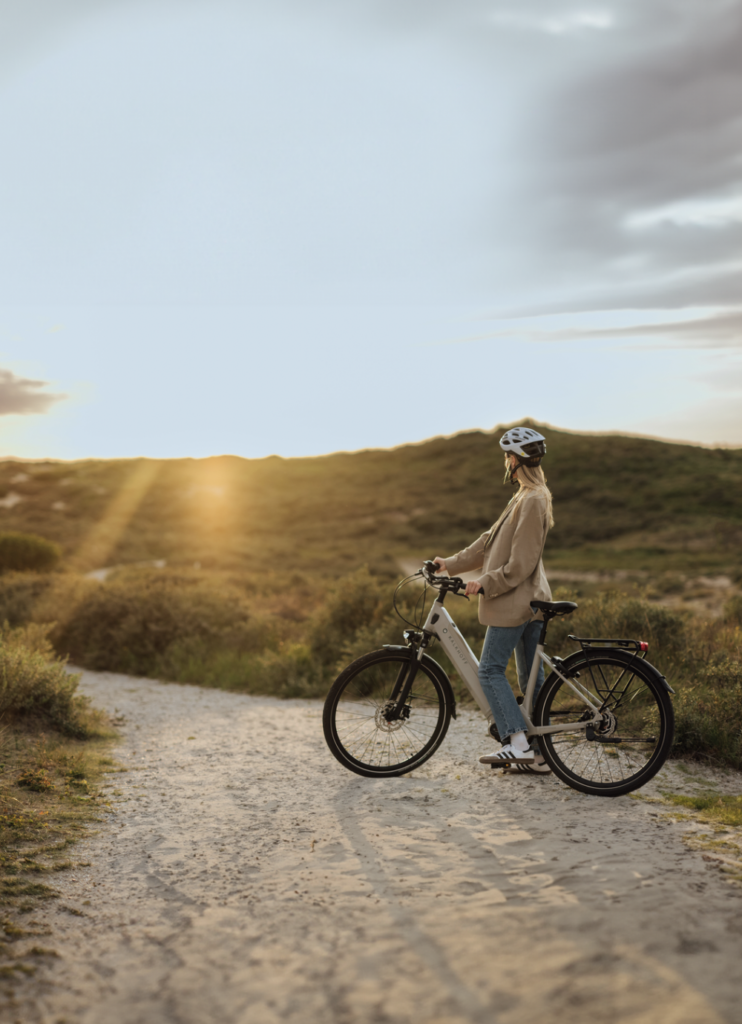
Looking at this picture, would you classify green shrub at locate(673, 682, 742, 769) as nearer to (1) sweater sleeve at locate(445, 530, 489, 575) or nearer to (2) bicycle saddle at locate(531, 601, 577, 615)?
(2) bicycle saddle at locate(531, 601, 577, 615)

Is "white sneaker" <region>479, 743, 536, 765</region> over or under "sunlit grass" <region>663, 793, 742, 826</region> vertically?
over

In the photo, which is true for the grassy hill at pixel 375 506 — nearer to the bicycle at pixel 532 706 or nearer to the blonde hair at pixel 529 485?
the bicycle at pixel 532 706

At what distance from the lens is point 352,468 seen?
83.4 meters

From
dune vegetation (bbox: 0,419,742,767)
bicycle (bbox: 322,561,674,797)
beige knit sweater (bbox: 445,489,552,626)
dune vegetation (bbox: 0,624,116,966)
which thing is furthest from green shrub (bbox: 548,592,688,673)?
dune vegetation (bbox: 0,624,116,966)

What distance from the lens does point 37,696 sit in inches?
298

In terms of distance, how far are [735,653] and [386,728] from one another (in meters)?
4.74

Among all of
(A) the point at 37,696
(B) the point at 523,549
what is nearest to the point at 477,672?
(B) the point at 523,549

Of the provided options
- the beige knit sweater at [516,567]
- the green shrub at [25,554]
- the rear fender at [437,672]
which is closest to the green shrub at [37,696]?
the rear fender at [437,672]

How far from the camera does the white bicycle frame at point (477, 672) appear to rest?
5.31 metres

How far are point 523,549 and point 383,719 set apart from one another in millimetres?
1587

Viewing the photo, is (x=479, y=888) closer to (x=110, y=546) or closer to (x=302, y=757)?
(x=302, y=757)

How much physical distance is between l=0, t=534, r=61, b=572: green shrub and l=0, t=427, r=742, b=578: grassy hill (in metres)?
5.74

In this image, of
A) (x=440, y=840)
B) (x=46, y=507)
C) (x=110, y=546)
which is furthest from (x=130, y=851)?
(x=46, y=507)

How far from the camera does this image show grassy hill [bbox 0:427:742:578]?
137 ft
